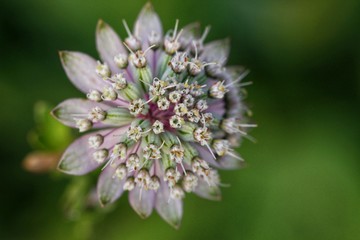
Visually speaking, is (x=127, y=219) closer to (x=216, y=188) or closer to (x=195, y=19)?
(x=216, y=188)

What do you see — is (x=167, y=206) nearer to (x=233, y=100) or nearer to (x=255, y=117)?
(x=233, y=100)

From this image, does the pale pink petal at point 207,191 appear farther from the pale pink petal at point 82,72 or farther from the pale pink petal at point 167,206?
the pale pink petal at point 82,72

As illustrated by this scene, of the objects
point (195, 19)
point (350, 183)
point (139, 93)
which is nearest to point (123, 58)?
point (139, 93)

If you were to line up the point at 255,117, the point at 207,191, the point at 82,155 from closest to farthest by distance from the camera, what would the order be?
1. the point at 82,155
2. the point at 207,191
3. the point at 255,117

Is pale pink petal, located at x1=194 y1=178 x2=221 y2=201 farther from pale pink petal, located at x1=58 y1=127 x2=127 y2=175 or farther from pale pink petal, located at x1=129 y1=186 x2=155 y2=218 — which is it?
pale pink petal, located at x1=58 y1=127 x2=127 y2=175

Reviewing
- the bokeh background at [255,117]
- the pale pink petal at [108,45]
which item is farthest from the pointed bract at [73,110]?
the bokeh background at [255,117]

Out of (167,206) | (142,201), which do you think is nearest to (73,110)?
(142,201)
